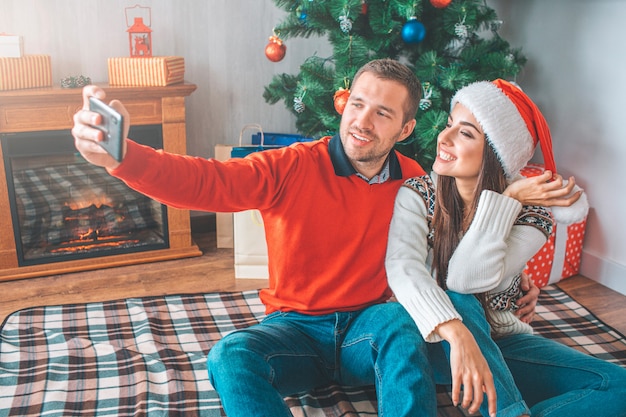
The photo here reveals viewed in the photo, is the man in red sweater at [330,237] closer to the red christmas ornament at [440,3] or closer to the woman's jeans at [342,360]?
the woman's jeans at [342,360]

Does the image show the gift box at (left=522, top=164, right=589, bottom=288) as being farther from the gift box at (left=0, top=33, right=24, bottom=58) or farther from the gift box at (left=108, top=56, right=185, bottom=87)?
the gift box at (left=0, top=33, right=24, bottom=58)

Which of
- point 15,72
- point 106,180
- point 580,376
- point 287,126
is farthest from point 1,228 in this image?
point 580,376

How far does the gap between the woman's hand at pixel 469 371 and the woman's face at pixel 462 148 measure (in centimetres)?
39

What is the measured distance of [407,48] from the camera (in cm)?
250

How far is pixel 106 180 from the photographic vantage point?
2.73 metres

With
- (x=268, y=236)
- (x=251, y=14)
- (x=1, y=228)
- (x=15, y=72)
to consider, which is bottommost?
(x=1, y=228)

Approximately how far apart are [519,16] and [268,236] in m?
2.08

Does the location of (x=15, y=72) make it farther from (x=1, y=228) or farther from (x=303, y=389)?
(x=303, y=389)

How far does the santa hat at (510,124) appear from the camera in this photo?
4.80 feet

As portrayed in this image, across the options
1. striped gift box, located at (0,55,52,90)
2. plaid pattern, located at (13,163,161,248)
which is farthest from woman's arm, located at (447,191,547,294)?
striped gift box, located at (0,55,52,90)

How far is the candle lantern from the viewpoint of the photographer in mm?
2693

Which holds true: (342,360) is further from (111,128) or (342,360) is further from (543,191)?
(111,128)

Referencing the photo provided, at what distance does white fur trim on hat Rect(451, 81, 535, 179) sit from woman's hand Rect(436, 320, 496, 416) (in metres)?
0.44

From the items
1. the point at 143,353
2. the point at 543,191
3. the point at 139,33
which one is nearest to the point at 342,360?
the point at 543,191
